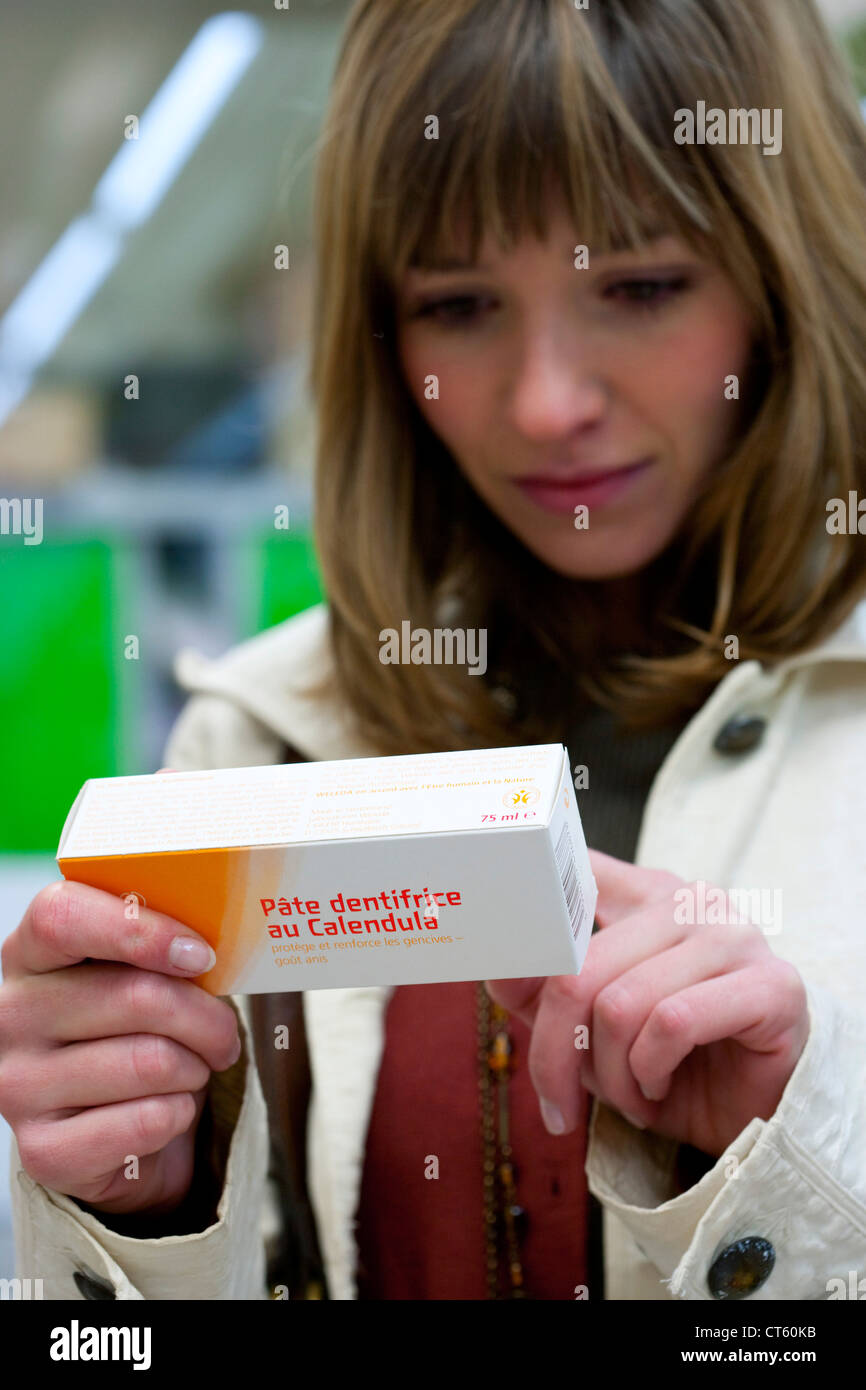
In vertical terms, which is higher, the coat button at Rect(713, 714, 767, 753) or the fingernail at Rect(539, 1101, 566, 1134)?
the coat button at Rect(713, 714, 767, 753)

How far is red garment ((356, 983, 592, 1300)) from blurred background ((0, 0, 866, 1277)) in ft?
3.71

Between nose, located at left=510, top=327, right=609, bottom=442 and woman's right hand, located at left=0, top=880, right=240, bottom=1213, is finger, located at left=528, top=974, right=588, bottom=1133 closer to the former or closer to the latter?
woman's right hand, located at left=0, top=880, right=240, bottom=1213

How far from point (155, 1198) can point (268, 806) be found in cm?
27

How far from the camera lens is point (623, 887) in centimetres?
65

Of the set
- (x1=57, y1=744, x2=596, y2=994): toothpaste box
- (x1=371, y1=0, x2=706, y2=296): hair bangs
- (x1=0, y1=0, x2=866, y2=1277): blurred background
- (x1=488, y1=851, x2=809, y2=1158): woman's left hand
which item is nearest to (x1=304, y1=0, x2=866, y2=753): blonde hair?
(x1=371, y1=0, x2=706, y2=296): hair bangs

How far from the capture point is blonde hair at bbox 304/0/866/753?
81 cm

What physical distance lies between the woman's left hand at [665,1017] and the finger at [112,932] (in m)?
0.17

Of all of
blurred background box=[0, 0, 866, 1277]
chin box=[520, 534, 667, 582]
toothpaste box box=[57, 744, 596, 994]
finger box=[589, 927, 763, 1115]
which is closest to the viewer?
toothpaste box box=[57, 744, 596, 994]

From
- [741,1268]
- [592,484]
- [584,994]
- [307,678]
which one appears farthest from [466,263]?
[741,1268]

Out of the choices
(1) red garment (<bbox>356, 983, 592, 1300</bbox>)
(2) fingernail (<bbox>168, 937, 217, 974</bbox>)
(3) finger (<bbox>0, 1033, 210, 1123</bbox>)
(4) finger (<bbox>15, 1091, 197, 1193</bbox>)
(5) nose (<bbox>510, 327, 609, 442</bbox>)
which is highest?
(5) nose (<bbox>510, 327, 609, 442</bbox>)

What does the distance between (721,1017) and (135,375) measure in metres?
1.85

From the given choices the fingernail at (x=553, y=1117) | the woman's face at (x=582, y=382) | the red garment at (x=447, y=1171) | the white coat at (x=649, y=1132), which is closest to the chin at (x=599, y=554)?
the woman's face at (x=582, y=382)

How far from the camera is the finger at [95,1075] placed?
1.90 feet

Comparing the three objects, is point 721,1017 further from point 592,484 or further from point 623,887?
point 592,484
